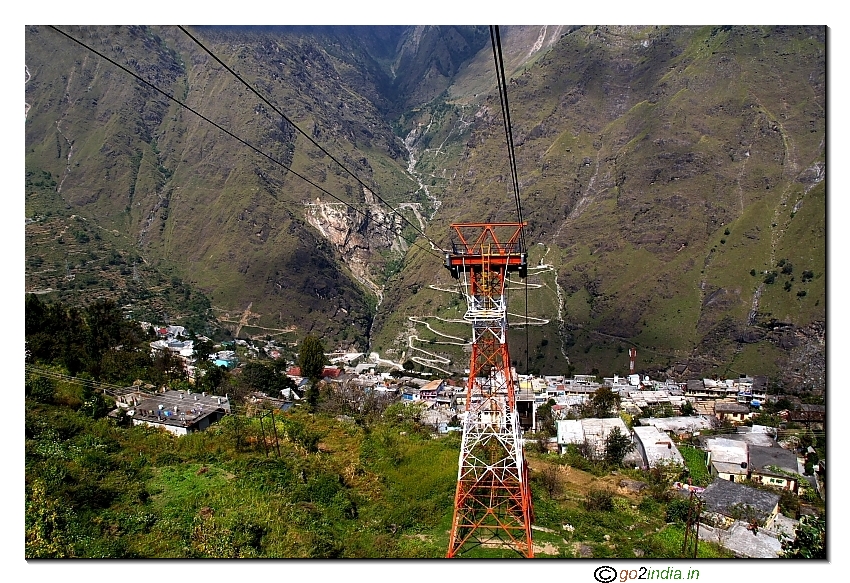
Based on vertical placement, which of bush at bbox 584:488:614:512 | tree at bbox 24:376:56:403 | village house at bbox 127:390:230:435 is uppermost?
tree at bbox 24:376:56:403

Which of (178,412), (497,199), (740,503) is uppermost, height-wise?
(497,199)

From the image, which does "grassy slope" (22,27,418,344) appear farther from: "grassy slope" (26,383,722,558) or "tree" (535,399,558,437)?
"grassy slope" (26,383,722,558)

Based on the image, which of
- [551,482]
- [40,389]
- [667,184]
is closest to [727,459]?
[551,482]

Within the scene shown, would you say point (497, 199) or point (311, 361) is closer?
point (311, 361)

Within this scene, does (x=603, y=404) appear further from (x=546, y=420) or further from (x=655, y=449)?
(x=655, y=449)

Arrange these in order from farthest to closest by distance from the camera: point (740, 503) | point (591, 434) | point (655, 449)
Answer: point (591, 434)
point (655, 449)
point (740, 503)

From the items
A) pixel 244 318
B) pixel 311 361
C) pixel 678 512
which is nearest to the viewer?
pixel 678 512

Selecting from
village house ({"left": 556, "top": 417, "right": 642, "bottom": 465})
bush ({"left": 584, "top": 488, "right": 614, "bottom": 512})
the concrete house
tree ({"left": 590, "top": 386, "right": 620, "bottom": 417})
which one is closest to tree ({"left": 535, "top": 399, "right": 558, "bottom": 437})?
village house ({"left": 556, "top": 417, "right": 642, "bottom": 465})
